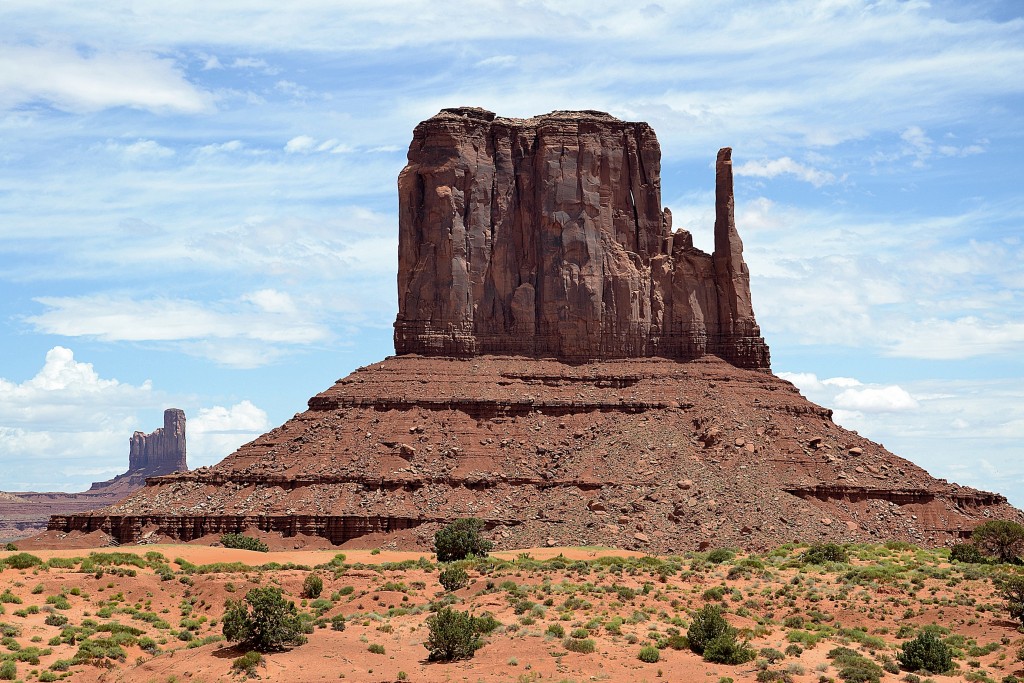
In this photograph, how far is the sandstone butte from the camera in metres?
94.8

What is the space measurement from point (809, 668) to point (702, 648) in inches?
145

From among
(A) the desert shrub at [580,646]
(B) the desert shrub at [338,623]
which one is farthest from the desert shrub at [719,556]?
(A) the desert shrub at [580,646]

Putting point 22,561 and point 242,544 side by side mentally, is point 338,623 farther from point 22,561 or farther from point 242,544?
point 242,544

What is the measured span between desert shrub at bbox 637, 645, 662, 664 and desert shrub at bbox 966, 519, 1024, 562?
30745 millimetres

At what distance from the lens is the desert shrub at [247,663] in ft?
166

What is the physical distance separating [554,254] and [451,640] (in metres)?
67.8

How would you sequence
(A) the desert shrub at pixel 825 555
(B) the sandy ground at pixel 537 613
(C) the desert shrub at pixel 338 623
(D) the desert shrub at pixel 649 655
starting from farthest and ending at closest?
(A) the desert shrub at pixel 825 555
(C) the desert shrub at pixel 338 623
(D) the desert shrub at pixel 649 655
(B) the sandy ground at pixel 537 613

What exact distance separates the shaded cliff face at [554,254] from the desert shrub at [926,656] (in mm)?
63224

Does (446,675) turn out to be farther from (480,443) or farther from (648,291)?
(648,291)

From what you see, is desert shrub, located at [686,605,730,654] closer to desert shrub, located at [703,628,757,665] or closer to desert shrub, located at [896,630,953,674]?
desert shrub, located at [703,628,757,665]

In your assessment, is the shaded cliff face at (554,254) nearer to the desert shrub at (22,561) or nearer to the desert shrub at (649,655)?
the desert shrub at (22,561)

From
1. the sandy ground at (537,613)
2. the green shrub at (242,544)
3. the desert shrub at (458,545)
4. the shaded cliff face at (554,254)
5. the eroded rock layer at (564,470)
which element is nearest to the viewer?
the sandy ground at (537,613)

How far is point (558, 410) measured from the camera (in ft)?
354

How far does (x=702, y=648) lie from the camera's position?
52.7m
